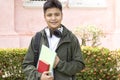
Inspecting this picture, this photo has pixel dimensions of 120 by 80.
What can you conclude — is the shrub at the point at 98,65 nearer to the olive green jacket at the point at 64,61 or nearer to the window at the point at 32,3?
the olive green jacket at the point at 64,61

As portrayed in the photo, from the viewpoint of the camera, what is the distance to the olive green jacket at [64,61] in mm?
3223

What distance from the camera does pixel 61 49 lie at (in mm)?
3256

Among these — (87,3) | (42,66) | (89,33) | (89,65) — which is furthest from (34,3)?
(42,66)

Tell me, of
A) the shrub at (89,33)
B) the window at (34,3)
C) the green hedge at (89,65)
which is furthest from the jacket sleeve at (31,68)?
the window at (34,3)

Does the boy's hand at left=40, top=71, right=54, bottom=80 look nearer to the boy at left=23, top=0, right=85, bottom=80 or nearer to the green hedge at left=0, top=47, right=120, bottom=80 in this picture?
the boy at left=23, top=0, right=85, bottom=80

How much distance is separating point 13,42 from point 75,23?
5.92 feet

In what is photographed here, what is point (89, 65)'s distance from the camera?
7016mm

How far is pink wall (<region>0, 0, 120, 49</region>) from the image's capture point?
444 inches

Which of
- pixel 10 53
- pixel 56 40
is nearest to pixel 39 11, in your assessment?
pixel 10 53

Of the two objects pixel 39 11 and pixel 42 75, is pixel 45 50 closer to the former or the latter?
pixel 42 75

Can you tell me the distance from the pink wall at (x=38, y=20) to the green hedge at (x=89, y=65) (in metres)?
4.11

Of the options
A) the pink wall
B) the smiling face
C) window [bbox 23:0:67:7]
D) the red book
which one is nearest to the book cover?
the red book

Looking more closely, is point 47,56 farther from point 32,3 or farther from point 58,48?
point 32,3

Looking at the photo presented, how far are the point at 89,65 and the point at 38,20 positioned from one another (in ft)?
15.6
